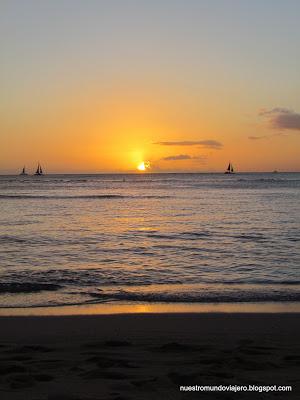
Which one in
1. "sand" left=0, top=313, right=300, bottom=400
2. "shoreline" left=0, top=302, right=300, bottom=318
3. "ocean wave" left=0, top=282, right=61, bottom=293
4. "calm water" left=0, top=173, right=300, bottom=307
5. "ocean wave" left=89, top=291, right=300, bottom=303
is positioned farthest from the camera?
"ocean wave" left=0, top=282, right=61, bottom=293

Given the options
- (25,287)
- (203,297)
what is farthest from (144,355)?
(25,287)

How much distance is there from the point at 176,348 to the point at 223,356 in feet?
2.14

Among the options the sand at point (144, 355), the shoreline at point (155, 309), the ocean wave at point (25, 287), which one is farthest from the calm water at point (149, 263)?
the sand at point (144, 355)

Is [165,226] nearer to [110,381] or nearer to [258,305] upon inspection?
[258,305]

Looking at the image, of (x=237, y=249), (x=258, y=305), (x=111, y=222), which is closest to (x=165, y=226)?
(x=111, y=222)

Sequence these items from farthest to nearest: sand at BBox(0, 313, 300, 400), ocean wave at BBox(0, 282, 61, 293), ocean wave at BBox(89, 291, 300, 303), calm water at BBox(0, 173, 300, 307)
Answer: ocean wave at BBox(0, 282, 61, 293)
calm water at BBox(0, 173, 300, 307)
ocean wave at BBox(89, 291, 300, 303)
sand at BBox(0, 313, 300, 400)

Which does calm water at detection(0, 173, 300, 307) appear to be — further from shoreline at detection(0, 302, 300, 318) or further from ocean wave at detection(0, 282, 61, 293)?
shoreline at detection(0, 302, 300, 318)

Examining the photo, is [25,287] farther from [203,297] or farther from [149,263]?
[149,263]

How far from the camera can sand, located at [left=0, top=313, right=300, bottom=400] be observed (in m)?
4.39

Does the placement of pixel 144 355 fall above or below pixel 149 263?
above

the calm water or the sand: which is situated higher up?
the sand

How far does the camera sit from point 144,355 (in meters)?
5.48

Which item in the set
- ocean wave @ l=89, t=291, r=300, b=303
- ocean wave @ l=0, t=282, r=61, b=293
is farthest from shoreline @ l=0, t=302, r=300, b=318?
ocean wave @ l=0, t=282, r=61, b=293

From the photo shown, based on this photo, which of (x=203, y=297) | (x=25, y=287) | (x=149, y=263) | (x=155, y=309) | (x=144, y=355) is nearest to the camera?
(x=144, y=355)
